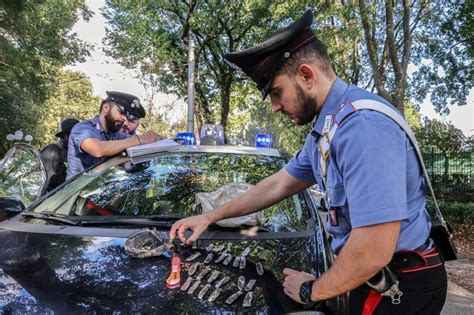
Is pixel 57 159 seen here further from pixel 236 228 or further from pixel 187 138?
pixel 236 228

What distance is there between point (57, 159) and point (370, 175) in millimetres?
3215

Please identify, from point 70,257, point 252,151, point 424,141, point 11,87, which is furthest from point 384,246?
point 11,87

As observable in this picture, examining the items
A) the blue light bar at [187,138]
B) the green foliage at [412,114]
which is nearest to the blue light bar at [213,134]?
the blue light bar at [187,138]

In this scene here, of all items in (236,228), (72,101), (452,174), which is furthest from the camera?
(72,101)

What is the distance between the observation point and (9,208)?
2.31 m

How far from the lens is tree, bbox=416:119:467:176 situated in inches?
396

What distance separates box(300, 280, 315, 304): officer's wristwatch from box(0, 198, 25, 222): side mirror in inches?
71.5

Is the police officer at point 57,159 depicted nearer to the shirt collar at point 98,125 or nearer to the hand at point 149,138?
the shirt collar at point 98,125

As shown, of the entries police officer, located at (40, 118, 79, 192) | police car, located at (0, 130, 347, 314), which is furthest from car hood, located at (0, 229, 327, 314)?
police officer, located at (40, 118, 79, 192)

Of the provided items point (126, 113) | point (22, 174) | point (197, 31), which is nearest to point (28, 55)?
point (197, 31)

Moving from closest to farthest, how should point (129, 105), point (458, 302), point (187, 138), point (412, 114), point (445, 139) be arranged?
1. point (129, 105)
2. point (187, 138)
3. point (458, 302)
4. point (445, 139)
5. point (412, 114)

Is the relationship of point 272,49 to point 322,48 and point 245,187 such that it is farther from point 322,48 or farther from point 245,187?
point 245,187

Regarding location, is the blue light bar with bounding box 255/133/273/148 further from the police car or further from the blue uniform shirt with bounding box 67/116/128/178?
the blue uniform shirt with bounding box 67/116/128/178

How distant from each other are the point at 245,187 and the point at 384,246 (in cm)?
144
